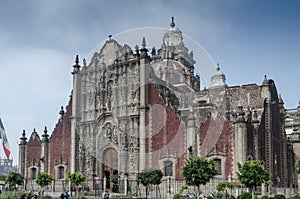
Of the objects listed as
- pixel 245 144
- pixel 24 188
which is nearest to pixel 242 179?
pixel 245 144

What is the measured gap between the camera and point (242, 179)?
34.4m

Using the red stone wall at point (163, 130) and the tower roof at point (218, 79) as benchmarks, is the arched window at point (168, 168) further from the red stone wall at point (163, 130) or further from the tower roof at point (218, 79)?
the tower roof at point (218, 79)

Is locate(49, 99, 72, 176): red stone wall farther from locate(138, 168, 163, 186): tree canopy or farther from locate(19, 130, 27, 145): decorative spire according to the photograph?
locate(138, 168, 163, 186): tree canopy

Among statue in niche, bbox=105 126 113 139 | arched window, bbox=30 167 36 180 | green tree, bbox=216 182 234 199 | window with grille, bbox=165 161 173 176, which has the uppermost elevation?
statue in niche, bbox=105 126 113 139

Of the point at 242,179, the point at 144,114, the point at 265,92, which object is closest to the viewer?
the point at 242,179

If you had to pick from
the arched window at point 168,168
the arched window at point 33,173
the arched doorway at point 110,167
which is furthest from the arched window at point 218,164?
the arched window at point 33,173

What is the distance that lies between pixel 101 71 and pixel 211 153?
1670cm

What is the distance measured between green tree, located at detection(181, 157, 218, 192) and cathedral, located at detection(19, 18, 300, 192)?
16.5 feet

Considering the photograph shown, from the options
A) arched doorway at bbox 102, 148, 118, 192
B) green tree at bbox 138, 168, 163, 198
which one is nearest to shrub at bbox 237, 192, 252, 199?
green tree at bbox 138, 168, 163, 198

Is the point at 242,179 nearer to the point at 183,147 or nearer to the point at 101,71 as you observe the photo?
the point at 183,147

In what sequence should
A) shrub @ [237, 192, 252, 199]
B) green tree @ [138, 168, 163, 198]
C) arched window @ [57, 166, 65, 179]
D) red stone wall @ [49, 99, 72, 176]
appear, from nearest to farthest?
shrub @ [237, 192, 252, 199], green tree @ [138, 168, 163, 198], arched window @ [57, 166, 65, 179], red stone wall @ [49, 99, 72, 176]

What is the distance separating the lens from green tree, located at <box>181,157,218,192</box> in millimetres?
35281

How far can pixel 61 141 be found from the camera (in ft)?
175

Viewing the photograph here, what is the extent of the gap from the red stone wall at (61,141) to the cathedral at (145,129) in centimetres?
11
